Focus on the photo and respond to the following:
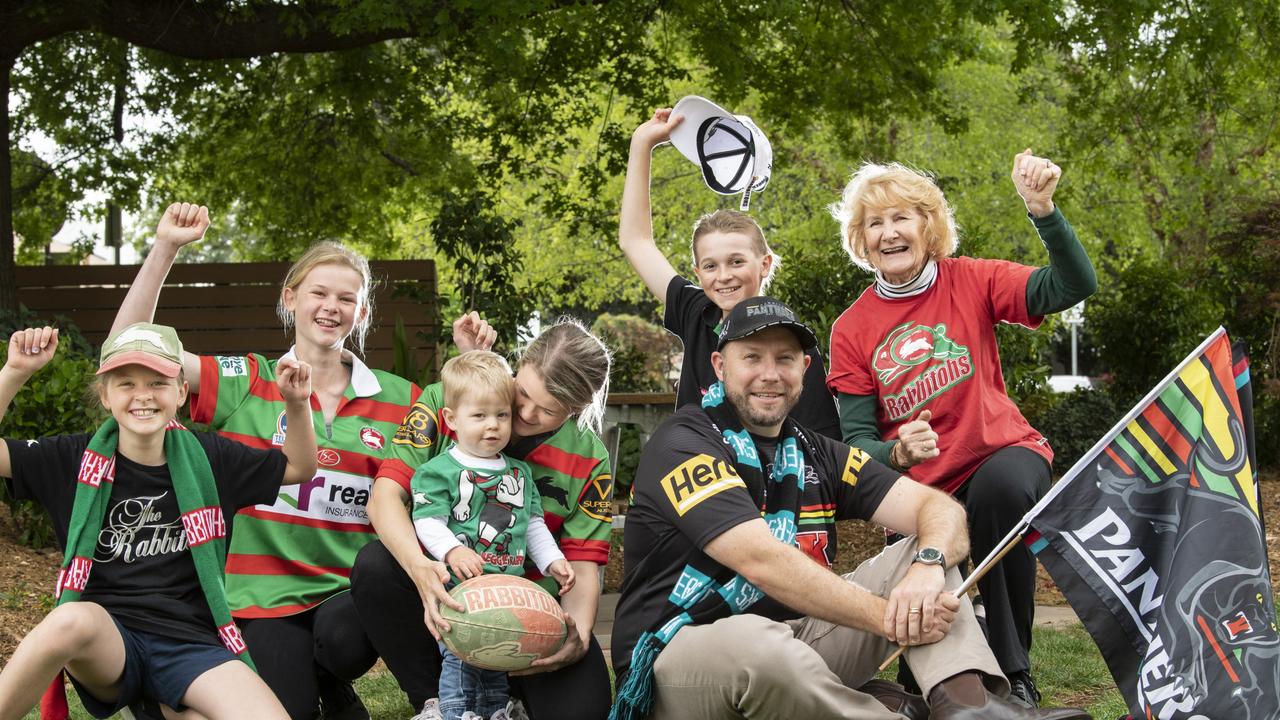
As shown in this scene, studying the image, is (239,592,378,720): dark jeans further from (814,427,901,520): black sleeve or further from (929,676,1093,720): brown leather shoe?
(929,676,1093,720): brown leather shoe

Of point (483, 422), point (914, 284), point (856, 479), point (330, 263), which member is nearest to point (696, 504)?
point (856, 479)

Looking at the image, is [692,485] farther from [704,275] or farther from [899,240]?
[899,240]

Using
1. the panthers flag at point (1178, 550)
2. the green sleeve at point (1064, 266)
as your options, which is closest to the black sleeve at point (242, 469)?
the panthers flag at point (1178, 550)

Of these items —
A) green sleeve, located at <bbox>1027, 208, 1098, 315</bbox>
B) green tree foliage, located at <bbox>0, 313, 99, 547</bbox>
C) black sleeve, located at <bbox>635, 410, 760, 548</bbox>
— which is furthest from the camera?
green tree foliage, located at <bbox>0, 313, 99, 547</bbox>

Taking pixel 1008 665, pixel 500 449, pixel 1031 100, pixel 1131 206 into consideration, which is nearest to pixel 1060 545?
pixel 1008 665

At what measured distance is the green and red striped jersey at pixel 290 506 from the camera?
4.20 m

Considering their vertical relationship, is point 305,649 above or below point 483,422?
below

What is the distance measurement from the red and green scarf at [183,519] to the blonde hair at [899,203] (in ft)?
7.35

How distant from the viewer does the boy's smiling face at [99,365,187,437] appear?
141 inches

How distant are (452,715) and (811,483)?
1.29 meters

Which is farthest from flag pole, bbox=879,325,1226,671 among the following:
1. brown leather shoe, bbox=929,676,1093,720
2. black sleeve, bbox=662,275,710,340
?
black sleeve, bbox=662,275,710,340

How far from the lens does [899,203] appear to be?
429 cm

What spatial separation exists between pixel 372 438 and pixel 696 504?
140 centimetres

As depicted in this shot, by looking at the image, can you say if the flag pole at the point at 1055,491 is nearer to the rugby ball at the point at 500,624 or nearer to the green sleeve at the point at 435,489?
the rugby ball at the point at 500,624
